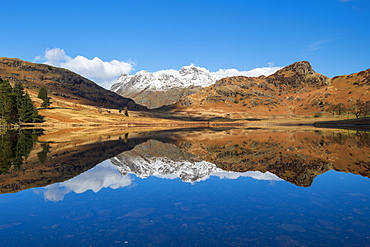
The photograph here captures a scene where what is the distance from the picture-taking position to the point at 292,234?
39.7 feet

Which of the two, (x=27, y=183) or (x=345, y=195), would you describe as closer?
(x=345, y=195)

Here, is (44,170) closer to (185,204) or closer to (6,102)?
(185,204)

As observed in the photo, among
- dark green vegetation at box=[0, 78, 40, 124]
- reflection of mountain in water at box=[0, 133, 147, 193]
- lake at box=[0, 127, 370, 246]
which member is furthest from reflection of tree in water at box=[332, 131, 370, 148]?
dark green vegetation at box=[0, 78, 40, 124]

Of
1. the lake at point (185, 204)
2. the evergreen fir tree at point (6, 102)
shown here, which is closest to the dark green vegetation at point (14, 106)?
the evergreen fir tree at point (6, 102)

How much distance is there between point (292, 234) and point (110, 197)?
11874 millimetres

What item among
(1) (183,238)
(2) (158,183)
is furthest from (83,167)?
(1) (183,238)

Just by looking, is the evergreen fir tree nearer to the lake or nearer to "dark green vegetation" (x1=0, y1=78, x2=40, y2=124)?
"dark green vegetation" (x1=0, y1=78, x2=40, y2=124)

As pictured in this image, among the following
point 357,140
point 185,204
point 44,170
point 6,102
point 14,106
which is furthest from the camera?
point 14,106

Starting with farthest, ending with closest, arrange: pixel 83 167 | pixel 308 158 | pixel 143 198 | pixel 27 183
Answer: pixel 308 158
pixel 83 167
pixel 27 183
pixel 143 198

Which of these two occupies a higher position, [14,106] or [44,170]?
[14,106]

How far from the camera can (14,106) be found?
333 feet

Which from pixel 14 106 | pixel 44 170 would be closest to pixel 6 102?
pixel 14 106

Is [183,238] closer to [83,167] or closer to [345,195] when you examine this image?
[345,195]

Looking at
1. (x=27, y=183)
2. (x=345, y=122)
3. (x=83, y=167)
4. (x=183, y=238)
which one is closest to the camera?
(x=183, y=238)
